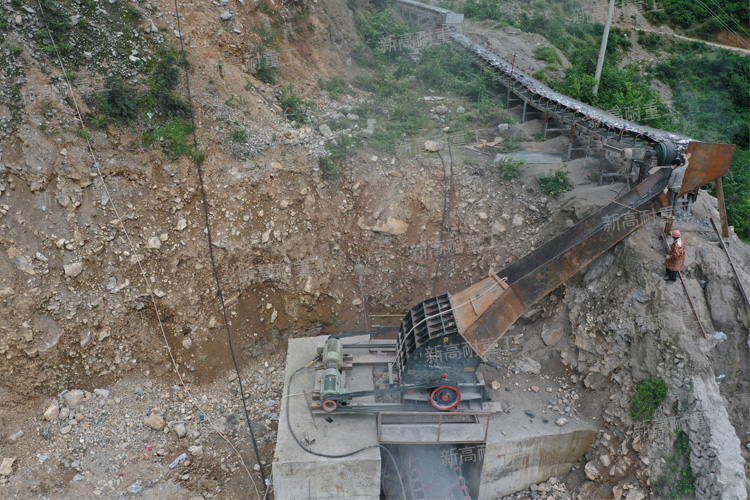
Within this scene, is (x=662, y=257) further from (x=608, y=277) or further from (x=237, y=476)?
(x=237, y=476)

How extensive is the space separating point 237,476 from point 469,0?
2094cm

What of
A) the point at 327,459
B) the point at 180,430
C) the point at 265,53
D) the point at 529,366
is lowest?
the point at 180,430

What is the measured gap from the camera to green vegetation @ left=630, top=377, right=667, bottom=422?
7.66 m

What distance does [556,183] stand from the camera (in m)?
10.3

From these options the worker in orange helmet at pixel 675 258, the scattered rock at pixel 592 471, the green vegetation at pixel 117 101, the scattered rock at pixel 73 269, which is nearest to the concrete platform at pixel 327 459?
the scattered rock at pixel 592 471

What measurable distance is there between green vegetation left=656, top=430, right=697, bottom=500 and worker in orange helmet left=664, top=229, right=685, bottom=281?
251 cm

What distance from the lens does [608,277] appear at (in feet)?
29.0

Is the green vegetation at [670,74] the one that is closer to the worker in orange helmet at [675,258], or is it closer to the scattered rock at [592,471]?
the worker in orange helmet at [675,258]

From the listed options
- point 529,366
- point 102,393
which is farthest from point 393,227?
point 102,393

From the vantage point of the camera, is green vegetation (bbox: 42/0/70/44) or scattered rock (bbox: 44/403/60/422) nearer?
scattered rock (bbox: 44/403/60/422)

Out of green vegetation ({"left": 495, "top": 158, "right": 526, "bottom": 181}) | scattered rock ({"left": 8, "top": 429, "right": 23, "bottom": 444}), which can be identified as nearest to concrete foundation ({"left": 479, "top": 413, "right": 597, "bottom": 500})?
green vegetation ({"left": 495, "top": 158, "right": 526, "bottom": 181})

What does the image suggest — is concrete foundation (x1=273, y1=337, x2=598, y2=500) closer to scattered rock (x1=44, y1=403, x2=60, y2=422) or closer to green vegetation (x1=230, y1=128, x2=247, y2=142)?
scattered rock (x1=44, y1=403, x2=60, y2=422)

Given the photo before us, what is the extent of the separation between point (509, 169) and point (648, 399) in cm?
551

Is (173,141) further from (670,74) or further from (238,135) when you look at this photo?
(670,74)
